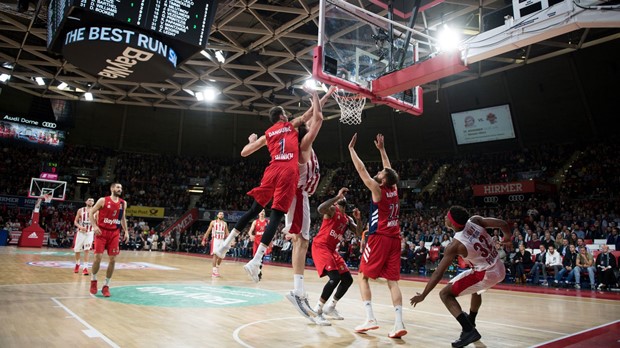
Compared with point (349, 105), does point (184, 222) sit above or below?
below

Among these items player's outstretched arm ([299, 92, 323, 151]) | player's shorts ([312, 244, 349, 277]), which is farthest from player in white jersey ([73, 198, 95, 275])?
player's outstretched arm ([299, 92, 323, 151])

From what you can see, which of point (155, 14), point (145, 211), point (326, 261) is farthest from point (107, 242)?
point (145, 211)

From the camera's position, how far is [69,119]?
29578 mm

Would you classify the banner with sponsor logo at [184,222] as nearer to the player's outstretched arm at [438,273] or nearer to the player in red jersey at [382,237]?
the player in red jersey at [382,237]

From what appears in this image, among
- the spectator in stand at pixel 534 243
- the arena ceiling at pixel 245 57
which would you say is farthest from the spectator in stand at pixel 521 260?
the arena ceiling at pixel 245 57

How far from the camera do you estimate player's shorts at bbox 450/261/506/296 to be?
4.28 m

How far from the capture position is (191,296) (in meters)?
6.88

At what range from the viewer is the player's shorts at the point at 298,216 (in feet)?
15.4

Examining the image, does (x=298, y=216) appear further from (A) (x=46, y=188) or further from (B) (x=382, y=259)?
(A) (x=46, y=188)

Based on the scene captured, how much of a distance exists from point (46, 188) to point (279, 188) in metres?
22.4

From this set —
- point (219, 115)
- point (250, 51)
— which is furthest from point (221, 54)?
point (219, 115)

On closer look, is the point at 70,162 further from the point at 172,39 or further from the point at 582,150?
the point at 582,150

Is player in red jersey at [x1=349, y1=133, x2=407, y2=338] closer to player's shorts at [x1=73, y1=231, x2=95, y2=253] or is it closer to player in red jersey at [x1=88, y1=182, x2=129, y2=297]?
player in red jersey at [x1=88, y1=182, x2=129, y2=297]

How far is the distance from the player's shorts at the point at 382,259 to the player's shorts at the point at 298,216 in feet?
2.58
